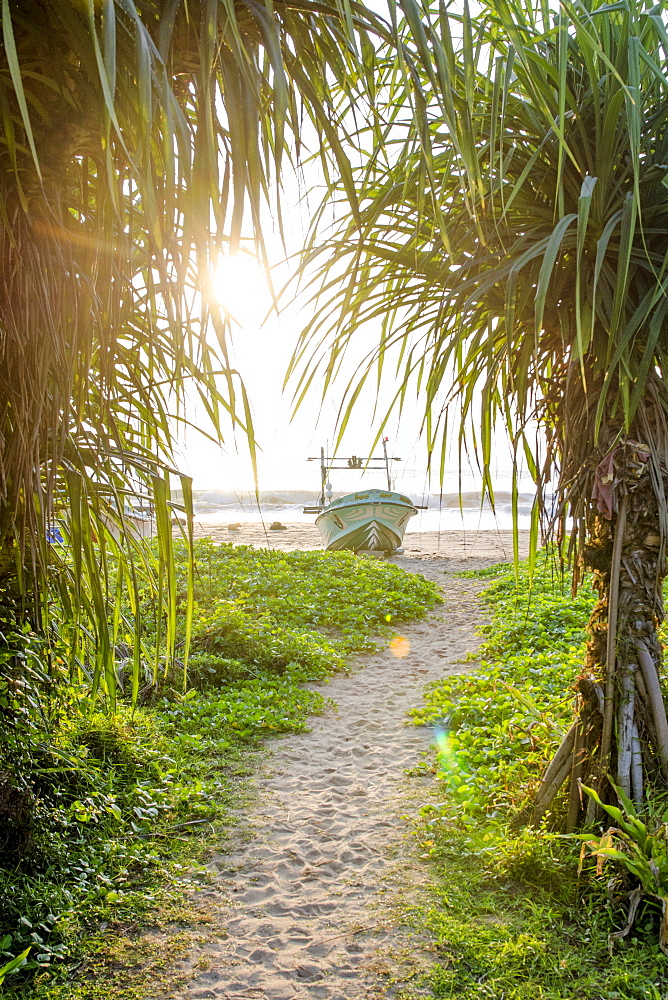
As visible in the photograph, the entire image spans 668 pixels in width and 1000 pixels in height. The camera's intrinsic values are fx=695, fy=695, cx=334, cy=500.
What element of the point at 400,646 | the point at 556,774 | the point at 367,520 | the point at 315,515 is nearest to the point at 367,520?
the point at 367,520

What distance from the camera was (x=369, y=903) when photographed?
2816mm

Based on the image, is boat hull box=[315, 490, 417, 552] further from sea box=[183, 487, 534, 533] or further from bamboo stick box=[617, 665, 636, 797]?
bamboo stick box=[617, 665, 636, 797]

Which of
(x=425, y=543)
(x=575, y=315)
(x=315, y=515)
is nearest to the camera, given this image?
(x=575, y=315)

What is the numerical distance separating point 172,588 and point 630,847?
1.77 meters

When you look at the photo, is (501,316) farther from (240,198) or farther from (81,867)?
(81,867)

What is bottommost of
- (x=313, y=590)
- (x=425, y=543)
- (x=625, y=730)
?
(x=425, y=543)

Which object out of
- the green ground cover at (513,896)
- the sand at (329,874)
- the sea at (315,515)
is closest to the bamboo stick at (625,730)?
the green ground cover at (513,896)

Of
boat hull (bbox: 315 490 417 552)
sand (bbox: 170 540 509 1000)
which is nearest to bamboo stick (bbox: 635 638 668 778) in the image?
sand (bbox: 170 540 509 1000)

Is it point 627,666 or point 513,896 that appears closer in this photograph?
point 627,666

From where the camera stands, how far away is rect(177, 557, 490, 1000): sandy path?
2.39 meters

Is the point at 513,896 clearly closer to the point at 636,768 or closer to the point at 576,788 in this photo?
the point at 576,788

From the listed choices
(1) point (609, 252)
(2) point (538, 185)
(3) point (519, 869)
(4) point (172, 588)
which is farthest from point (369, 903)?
(2) point (538, 185)

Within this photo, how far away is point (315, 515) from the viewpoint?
3056cm

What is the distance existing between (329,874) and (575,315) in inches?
100.0
